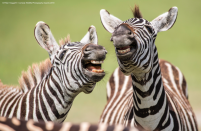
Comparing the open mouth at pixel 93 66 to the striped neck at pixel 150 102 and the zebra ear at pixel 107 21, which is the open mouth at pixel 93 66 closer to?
the striped neck at pixel 150 102

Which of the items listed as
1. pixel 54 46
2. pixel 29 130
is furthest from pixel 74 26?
pixel 29 130

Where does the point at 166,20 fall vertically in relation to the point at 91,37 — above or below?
above

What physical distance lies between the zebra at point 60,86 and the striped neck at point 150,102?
0.57 meters

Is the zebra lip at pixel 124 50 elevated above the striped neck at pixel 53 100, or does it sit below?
above

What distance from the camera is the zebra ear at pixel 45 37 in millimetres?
3926

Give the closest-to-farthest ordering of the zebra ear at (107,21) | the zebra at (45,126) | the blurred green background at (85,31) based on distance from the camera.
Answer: the zebra at (45,126) → the zebra ear at (107,21) → the blurred green background at (85,31)

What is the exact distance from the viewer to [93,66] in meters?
3.48

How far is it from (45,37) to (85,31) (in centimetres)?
1246

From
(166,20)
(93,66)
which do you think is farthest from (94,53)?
A: (166,20)

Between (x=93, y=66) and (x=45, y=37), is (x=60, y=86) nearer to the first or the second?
(x=93, y=66)

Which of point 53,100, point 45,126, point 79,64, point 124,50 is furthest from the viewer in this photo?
point 53,100

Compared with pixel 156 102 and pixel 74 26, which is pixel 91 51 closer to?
pixel 156 102

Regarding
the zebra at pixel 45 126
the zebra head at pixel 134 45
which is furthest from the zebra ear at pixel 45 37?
the zebra at pixel 45 126

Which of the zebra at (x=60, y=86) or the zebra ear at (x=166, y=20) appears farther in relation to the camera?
the zebra ear at (x=166, y=20)
